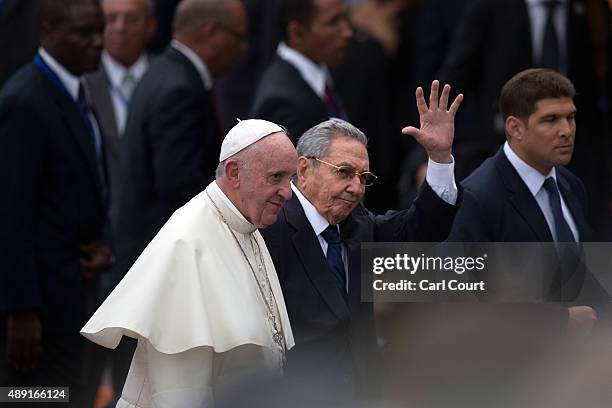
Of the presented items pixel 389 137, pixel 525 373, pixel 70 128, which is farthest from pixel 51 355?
pixel 389 137

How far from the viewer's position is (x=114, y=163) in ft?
30.9

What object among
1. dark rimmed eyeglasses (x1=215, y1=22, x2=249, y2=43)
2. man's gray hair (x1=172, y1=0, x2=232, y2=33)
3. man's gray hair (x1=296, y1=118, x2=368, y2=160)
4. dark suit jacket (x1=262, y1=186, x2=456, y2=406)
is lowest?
dark suit jacket (x1=262, y1=186, x2=456, y2=406)

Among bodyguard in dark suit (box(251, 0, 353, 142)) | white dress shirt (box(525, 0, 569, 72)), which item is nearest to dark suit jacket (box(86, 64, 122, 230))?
bodyguard in dark suit (box(251, 0, 353, 142))

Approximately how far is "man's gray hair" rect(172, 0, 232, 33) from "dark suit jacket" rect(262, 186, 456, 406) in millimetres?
2701

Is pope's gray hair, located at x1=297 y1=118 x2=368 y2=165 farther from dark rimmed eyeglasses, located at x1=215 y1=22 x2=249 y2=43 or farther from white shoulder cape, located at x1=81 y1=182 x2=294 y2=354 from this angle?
dark rimmed eyeglasses, located at x1=215 y1=22 x2=249 y2=43

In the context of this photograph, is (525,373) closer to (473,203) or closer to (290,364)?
(290,364)

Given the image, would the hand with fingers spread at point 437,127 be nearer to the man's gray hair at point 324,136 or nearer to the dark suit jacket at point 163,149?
the man's gray hair at point 324,136

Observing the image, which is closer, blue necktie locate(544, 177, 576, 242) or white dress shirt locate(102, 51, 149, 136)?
blue necktie locate(544, 177, 576, 242)

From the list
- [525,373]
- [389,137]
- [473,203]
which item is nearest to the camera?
[525,373]

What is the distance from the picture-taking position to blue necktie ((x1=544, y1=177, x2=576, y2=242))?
20.7 ft

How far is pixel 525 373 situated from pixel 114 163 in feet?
16.6

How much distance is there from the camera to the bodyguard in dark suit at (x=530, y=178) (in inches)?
246

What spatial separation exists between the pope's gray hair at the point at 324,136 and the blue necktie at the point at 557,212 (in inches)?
36.6

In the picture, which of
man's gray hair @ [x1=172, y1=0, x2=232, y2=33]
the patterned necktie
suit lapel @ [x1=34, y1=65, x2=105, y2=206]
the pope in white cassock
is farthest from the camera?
the patterned necktie
